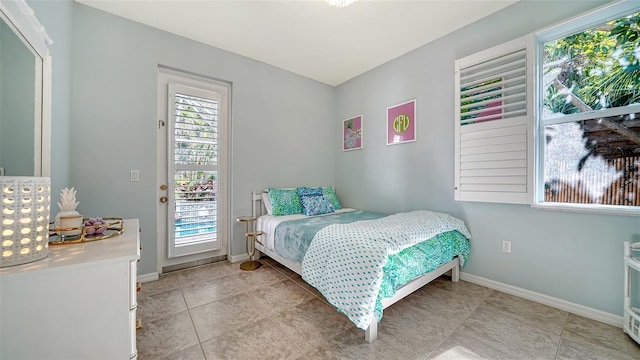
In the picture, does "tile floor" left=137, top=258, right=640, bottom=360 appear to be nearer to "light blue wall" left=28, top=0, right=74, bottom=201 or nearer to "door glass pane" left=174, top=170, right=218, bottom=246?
"door glass pane" left=174, top=170, right=218, bottom=246

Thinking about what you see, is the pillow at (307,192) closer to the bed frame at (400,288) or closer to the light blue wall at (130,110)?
the light blue wall at (130,110)

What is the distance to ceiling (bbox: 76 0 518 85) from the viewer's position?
7.17ft

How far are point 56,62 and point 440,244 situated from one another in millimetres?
3485

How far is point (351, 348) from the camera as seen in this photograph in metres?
1.50

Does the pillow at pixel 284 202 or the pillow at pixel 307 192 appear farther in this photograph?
the pillow at pixel 307 192

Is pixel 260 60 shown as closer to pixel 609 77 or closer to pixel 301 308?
pixel 301 308

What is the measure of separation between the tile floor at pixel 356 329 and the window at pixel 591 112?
0.96 meters

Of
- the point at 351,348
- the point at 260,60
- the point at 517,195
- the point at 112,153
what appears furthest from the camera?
the point at 260,60

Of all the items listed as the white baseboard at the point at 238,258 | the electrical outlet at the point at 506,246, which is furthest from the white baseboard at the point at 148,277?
the electrical outlet at the point at 506,246

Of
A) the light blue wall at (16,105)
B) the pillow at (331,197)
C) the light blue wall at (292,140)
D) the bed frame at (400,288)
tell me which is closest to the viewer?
the light blue wall at (16,105)

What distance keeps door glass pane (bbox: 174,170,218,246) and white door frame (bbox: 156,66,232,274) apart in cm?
10

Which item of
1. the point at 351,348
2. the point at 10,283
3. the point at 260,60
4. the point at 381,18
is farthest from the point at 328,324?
the point at 260,60

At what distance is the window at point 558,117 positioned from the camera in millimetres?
1741

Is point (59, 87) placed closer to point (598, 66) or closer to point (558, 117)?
point (558, 117)
